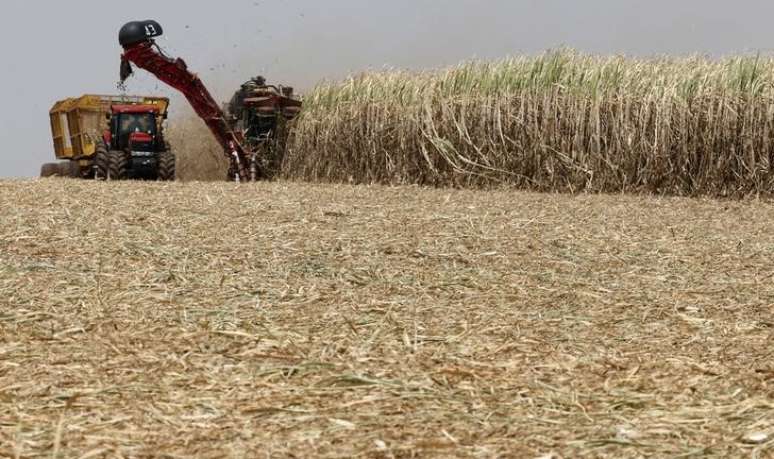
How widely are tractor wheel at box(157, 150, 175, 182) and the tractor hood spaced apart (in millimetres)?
2172

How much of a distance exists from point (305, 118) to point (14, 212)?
10.2m

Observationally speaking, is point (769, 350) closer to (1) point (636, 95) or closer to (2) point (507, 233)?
(2) point (507, 233)

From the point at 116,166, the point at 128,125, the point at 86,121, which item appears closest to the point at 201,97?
the point at 128,125

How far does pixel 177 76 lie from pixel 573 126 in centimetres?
769

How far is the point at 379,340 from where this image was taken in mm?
4562

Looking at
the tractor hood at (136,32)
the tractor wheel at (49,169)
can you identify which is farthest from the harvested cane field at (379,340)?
the tractor wheel at (49,169)

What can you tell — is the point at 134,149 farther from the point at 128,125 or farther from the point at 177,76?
the point at 177,76

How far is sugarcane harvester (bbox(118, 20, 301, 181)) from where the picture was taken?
17.1 meters

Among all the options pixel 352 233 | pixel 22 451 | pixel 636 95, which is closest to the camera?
pixel 22 451

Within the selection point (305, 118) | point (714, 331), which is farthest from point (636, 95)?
point (714, 331)

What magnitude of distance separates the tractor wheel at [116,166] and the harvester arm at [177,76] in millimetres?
1448

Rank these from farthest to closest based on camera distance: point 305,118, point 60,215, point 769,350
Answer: point 305,118
point 60,215
point 769,350

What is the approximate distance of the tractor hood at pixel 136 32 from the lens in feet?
55.5

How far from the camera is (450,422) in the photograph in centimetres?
343
